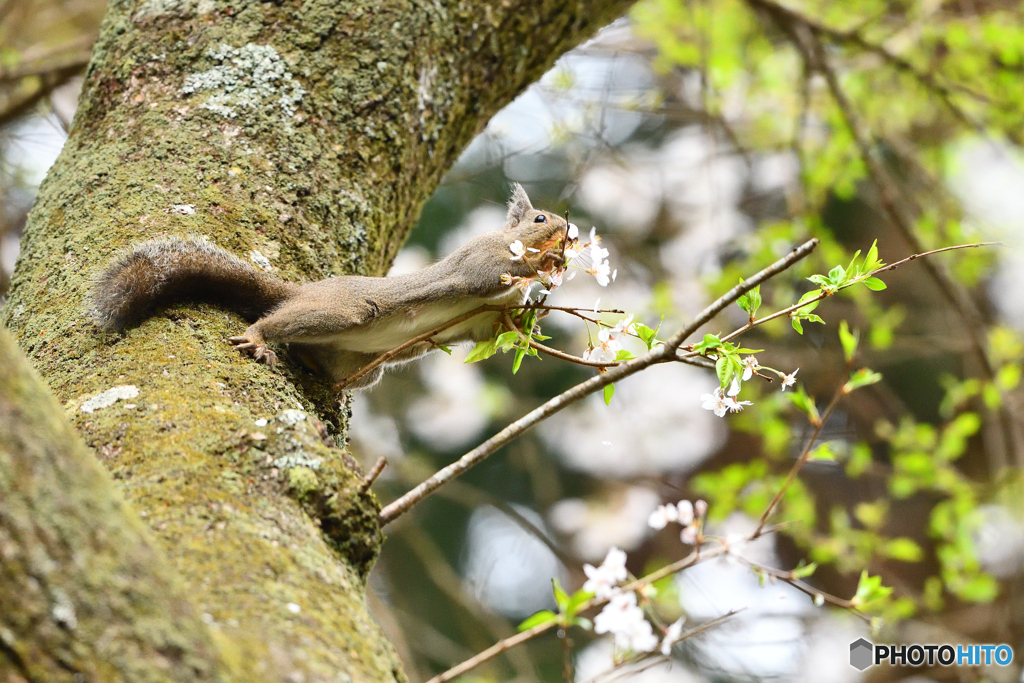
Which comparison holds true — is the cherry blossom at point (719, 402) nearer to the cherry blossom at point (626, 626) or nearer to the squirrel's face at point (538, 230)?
the cherry blossom at point (626, 626)

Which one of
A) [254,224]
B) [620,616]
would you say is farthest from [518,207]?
[620,616]

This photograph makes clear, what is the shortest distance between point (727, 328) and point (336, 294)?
191 inches

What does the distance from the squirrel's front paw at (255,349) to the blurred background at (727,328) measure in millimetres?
1765

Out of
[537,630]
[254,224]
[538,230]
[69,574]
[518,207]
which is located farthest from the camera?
A: [518,207]

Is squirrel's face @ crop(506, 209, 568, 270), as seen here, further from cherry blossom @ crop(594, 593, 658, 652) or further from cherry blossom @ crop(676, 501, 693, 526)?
cherry blossom @ crop(594, 593, 658, 652)

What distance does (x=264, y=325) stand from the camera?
2156 mm

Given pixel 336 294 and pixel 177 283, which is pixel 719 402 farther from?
pixel 177 283

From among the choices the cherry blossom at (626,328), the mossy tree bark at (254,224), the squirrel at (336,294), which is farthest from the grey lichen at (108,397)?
the cherry blossom at (626,328)

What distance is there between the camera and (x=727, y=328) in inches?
264

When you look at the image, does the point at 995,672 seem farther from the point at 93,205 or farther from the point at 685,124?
the point at 685,124

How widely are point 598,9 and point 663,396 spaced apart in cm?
430

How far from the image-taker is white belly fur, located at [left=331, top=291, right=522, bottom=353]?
2.74 m

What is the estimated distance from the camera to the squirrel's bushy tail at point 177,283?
6.24 ft

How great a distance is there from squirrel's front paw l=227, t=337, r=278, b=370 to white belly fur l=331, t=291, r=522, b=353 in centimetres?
61
